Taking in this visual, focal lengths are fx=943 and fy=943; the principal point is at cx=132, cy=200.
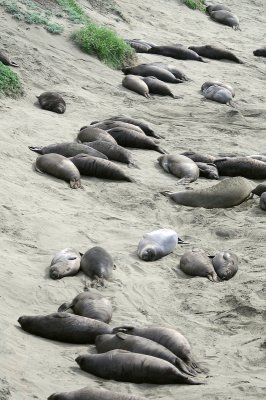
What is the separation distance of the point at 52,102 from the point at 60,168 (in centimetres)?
267

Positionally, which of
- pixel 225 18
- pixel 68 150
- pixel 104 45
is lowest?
pixel 225 18

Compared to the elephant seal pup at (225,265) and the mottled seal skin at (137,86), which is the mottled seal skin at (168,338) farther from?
the mottled seal skin at (137,86)

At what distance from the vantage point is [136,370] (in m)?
5.60

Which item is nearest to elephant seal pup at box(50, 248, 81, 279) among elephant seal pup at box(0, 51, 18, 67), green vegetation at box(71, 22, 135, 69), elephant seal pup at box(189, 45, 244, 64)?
elephant seal pup at box(0, 51, 18, 67)

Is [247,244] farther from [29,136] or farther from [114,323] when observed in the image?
[29,136]

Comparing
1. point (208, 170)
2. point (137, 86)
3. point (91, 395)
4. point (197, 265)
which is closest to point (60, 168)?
point (208, 170)

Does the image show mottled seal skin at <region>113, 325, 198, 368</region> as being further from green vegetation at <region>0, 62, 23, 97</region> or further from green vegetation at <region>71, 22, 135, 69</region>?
green vegetation at <region>71, 22, 135, 69</region>

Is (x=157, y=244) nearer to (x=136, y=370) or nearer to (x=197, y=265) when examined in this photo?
(x=197, y=265)

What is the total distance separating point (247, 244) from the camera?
27.9 ft

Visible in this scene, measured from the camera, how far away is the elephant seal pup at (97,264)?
7.31 metres

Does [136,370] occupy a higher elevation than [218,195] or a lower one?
higher

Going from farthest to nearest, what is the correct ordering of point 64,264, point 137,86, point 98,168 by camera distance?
point 137,86 → point 98,168 → point 64,264

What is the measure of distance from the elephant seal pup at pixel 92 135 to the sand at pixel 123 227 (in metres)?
0.28

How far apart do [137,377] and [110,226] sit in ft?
10.6
